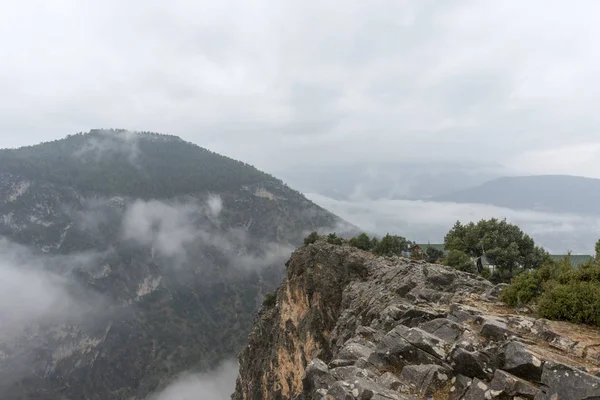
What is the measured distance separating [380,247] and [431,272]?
1427 inches

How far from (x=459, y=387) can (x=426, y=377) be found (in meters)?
1.08

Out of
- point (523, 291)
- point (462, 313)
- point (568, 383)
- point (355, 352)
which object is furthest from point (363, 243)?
point (568, 383)

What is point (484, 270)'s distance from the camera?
43.6m

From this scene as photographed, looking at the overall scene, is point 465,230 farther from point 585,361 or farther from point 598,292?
point 585,361

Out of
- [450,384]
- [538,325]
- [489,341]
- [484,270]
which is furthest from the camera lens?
[484,270]

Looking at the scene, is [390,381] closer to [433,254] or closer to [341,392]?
[341,392]

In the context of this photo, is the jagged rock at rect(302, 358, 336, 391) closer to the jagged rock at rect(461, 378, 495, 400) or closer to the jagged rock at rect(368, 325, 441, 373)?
the jagged rock at rect(368, 325, 441, 373)

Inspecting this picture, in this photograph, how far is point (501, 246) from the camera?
45156mm

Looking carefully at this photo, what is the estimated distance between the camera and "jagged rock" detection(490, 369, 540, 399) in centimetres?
973

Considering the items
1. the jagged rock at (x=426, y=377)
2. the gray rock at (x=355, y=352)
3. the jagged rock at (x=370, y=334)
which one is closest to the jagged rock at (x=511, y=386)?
the jagged rock at (x=426, y=377)

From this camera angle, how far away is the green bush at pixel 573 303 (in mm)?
14578

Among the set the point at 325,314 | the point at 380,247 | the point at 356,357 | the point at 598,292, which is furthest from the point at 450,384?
the point at 380,247

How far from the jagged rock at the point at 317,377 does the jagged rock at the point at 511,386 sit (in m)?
6.05

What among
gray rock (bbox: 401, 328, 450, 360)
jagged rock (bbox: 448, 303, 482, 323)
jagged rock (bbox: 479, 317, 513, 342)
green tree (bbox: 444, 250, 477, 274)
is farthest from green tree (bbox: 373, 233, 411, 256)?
gray rock (bbox: 401, 328, 450, 360)
